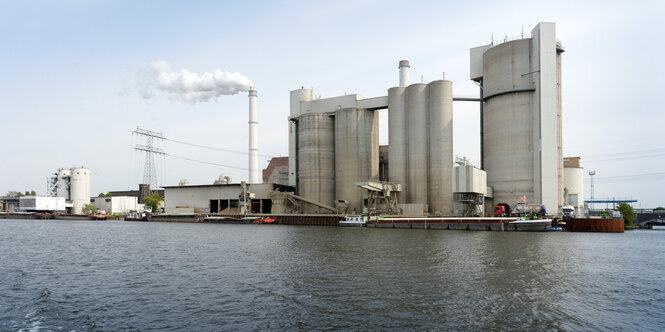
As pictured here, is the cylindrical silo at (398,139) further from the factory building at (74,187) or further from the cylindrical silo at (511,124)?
the factory building at (74,187)

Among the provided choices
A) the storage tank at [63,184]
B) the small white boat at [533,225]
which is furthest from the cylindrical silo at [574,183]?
the storage tank at [63,184]

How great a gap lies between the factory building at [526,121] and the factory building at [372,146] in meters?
8.72

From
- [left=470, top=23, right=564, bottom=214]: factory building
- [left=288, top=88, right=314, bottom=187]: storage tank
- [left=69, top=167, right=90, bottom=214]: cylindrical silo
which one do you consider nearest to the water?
[left=470, top=23, right=564, bottom=214]: factory building

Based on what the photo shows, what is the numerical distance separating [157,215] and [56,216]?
5249 cm

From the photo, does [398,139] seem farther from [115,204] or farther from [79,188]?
[79,188]

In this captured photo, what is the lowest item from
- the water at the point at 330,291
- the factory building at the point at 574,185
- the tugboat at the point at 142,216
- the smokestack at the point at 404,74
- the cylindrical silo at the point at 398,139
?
the tugboat at the point at 142,216

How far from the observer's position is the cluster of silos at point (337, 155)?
304 ft

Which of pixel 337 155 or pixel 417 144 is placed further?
pixel 337 155

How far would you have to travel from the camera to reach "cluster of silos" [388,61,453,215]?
82288 millimetres

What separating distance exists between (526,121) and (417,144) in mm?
19651

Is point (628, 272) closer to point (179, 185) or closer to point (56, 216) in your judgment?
point (179, 185)

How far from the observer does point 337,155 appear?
94.9 metres

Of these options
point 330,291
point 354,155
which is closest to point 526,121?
point 354,155

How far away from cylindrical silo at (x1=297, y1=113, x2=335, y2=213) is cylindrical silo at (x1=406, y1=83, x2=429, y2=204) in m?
18.7
